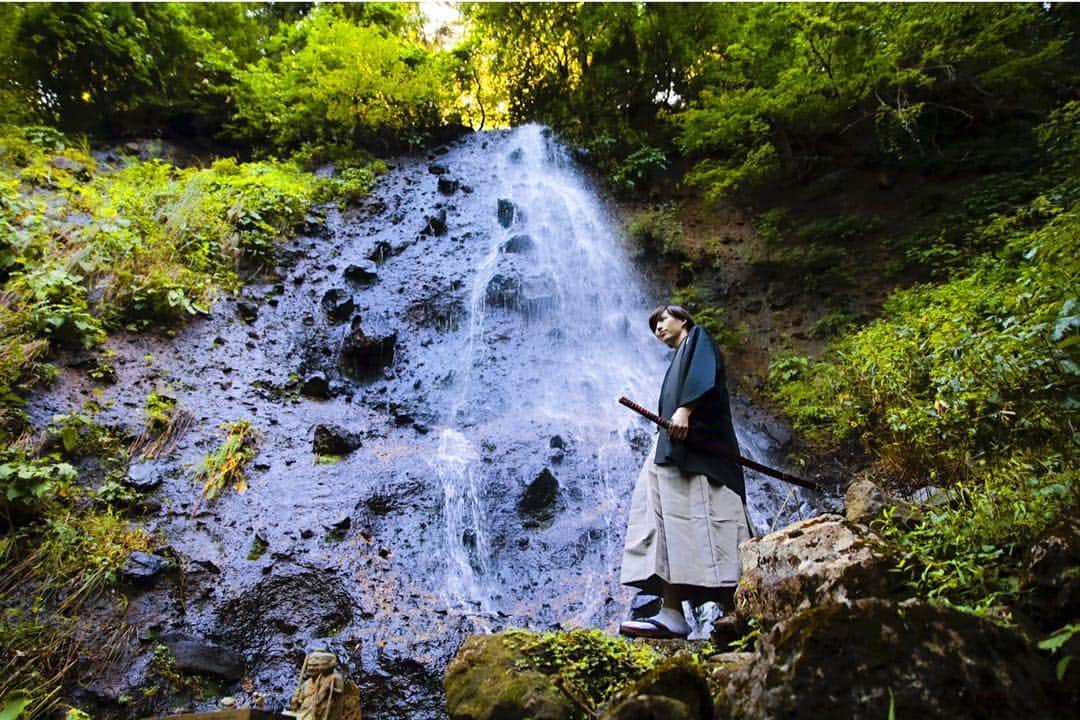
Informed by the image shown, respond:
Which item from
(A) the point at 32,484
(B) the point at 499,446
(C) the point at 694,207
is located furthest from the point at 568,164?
(A) the point at 32,484

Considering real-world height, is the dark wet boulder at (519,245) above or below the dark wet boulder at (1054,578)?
above

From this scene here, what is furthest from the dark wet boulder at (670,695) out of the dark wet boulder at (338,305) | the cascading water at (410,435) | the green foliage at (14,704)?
the dark wet boulder at (338,305)

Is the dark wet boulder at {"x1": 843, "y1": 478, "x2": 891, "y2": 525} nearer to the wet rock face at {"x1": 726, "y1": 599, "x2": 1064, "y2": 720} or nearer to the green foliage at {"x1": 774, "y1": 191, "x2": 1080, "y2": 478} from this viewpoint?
the green foliage at {"x1": 774, "y1": 191, "x2": 1080, "y2": 478}

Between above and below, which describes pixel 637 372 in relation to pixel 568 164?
below

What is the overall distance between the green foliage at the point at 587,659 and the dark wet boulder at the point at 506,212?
9.84 meters

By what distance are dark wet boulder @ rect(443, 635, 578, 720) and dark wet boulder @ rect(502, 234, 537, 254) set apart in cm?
891

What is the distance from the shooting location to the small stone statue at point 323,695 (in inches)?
131

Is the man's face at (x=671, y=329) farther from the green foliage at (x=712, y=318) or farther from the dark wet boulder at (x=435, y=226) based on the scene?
the dark wet boulder at (x=435, y=226)

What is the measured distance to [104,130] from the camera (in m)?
12.3

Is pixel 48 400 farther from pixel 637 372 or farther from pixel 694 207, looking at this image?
pixel 694 207

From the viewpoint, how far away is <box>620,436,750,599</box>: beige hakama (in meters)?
3.43

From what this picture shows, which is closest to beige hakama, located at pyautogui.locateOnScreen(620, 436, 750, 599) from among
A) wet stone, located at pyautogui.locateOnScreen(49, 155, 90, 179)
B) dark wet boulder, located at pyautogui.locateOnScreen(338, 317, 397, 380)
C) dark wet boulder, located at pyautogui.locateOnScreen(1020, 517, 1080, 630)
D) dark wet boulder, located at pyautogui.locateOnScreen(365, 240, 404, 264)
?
dark wet boulder, located at pyautogui.locateOnScreen(1020, 517, 1080, 630)

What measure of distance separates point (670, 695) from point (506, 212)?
1097 cm

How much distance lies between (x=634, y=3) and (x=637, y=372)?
9034 millimetres
